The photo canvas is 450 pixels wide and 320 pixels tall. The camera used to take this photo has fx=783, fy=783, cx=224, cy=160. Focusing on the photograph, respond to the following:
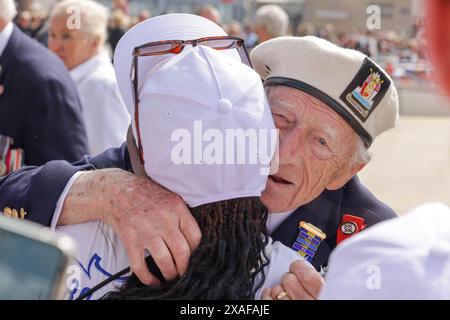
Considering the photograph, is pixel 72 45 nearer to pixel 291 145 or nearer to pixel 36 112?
pixel 36 112

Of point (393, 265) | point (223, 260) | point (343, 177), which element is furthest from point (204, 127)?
point (343, 177)

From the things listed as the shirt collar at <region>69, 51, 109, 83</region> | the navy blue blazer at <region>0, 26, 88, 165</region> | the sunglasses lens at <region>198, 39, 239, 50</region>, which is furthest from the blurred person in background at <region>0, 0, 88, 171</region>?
the sunglasses lens at <region>198, 39, 239, 50</region>

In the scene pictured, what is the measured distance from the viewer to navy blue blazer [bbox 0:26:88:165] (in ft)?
10.5

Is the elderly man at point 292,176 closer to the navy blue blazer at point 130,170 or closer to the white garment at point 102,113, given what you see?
the navy blue blazer at point 130,170

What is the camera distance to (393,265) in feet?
3.40

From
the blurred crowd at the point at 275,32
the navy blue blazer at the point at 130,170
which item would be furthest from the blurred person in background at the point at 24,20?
the navy blue blazer at the point at 130,170

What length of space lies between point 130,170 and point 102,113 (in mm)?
2145

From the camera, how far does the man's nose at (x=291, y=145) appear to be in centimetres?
179

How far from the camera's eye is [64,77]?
337cm

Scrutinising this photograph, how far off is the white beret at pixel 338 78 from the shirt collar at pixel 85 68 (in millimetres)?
2366
